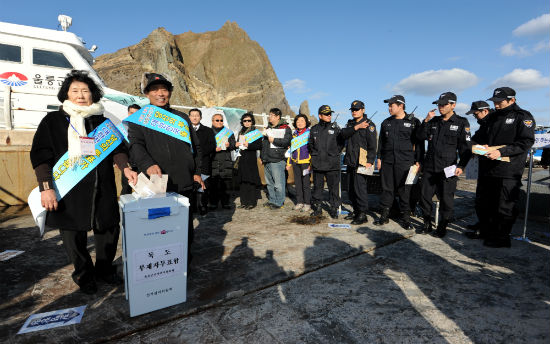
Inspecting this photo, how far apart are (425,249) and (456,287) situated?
1.05 meters

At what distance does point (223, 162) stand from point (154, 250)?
388cm

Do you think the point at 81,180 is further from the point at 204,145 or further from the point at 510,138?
the point at 510,138

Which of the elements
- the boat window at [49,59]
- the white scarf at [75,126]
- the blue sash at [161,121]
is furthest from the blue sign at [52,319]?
the boat window at [49,59]

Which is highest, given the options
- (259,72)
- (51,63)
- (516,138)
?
(259,72)

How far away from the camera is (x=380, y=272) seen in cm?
306

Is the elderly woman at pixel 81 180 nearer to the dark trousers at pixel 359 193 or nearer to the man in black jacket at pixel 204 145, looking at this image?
the man in black jacket at pixel 204 145

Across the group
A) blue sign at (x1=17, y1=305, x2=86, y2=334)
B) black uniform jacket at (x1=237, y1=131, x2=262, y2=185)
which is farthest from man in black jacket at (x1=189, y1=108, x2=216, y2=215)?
blue sign at (x1=17, y1=305, x2=86, y2=334)

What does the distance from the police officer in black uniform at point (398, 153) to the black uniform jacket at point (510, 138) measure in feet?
3.00

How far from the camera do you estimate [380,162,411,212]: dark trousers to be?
4758mm

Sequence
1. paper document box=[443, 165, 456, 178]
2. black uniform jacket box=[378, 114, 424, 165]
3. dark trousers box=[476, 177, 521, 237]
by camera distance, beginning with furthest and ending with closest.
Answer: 1. black uniform jacket box=[378, 114, 424, 165]
2. paper document box=[443, 165, 456, 178]
3. dark trousers box=[476, 177, 521, 237]

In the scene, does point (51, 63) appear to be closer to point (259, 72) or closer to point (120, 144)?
point (120, 144)

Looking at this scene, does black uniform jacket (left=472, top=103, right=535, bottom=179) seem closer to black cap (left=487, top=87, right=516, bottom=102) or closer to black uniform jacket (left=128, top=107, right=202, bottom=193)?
black cap (left=487, top=87, right=516, bottom=102)

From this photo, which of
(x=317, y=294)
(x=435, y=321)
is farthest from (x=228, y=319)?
(x=435, y=321)

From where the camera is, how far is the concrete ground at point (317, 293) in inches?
81.5
